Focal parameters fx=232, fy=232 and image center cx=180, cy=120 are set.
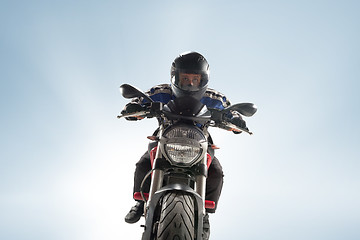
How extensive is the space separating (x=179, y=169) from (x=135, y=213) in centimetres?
117

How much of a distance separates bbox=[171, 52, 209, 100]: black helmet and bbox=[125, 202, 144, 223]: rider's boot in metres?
1.39

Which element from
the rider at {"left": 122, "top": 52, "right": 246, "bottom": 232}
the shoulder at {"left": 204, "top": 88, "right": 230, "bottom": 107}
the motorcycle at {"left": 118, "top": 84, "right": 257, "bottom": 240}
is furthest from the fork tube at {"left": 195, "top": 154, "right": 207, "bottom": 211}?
the shoulder at {"left": 204, "top": 88, "right": 230, "bottom": 107}

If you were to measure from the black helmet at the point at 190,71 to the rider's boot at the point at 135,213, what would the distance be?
1.39 m

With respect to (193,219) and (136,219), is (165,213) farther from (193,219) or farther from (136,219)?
(136,219)

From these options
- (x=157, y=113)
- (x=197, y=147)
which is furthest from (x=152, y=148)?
(x=197, y=147)

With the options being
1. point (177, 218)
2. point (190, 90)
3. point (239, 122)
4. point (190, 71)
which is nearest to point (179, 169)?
point (177, 218)

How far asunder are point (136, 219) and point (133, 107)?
4.36 ft

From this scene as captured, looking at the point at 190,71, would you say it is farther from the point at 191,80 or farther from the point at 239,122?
the point at 239,122

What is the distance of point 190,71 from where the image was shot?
8.23ft

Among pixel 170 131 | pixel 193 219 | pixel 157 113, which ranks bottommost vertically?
pixel 193 219

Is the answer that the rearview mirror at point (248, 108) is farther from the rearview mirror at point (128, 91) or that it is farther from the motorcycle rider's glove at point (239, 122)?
the rearview mirror at point (128, 91)

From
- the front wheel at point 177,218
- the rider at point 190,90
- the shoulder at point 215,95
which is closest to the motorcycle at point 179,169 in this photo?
the front wheel at point 177,218

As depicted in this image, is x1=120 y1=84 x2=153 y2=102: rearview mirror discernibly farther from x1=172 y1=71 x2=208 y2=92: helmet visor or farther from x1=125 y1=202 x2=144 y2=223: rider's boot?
x1=125 y1=202 x2=144 y2=223: rider's boot

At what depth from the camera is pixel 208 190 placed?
2633 mm
